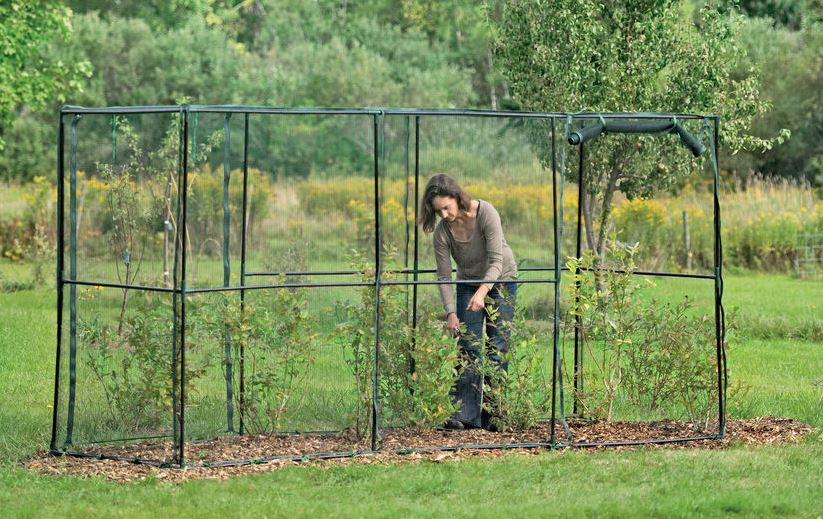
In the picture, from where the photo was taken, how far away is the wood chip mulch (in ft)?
24.8

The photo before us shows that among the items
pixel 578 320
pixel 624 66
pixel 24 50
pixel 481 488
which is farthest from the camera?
pixel 24 50

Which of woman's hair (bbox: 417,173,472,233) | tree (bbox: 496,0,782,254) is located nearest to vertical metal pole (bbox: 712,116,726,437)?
woman's hair (bbox: 417,173,472,233)

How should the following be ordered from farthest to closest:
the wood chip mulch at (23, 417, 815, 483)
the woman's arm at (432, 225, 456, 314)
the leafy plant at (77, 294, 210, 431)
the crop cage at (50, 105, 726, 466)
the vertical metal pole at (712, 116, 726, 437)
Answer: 1. the woman's arm at (432, 225, 456, 314)
2. the vertical metal pole at (712, 116, 726, 437)
3. the leafy plant at (77, 294, 210, 431)
4. the crop cage at (50, 105, 726, 466)
5. the wood chip mulch at (23, 417, 815, 483)

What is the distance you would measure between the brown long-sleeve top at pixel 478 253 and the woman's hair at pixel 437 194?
0.39ft

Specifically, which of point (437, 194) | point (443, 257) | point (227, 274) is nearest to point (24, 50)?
point (227, 274)

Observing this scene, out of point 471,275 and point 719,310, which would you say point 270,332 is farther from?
point 719,310

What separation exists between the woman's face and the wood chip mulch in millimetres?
1434

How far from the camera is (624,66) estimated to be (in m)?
12.6

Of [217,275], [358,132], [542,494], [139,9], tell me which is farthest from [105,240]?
[139,9]

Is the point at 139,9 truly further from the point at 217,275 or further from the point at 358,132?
the point at 217,275

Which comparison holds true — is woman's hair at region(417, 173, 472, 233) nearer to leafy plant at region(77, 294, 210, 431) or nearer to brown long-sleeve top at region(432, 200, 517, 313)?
brown long-sleeve top at region(432, 200, 517, 313)

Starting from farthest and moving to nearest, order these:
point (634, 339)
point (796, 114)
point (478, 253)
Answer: point (796, 114), point (634, 339), point (478, 253)

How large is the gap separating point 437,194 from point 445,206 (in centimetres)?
10

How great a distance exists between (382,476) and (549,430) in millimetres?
1700
